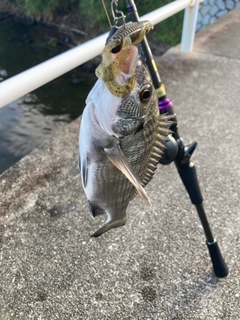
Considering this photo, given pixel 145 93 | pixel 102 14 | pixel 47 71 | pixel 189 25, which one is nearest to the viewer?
pixel 145 93

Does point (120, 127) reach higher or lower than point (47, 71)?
higher

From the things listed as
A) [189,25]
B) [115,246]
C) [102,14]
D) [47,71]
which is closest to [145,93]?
[47,71]

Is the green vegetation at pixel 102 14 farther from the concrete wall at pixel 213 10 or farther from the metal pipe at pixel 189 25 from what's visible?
the metal pipe at pixel 189 25

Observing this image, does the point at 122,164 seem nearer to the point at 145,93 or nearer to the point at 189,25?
the point at 145,93

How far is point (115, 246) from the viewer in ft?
6.59

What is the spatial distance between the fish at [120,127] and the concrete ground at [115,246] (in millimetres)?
660

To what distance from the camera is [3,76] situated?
609 centimetres

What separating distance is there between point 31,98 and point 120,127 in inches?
200

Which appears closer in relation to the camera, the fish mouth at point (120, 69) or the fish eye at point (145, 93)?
the fish mouth at point (120, 69)

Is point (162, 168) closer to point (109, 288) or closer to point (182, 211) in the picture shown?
point (182, 211)

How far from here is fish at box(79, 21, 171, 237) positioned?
835mm

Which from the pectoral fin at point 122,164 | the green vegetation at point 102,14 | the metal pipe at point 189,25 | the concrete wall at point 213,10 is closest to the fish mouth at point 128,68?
the pectoral fin at point 122,164

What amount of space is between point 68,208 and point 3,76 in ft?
15.0

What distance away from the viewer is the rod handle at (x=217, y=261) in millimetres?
1746
